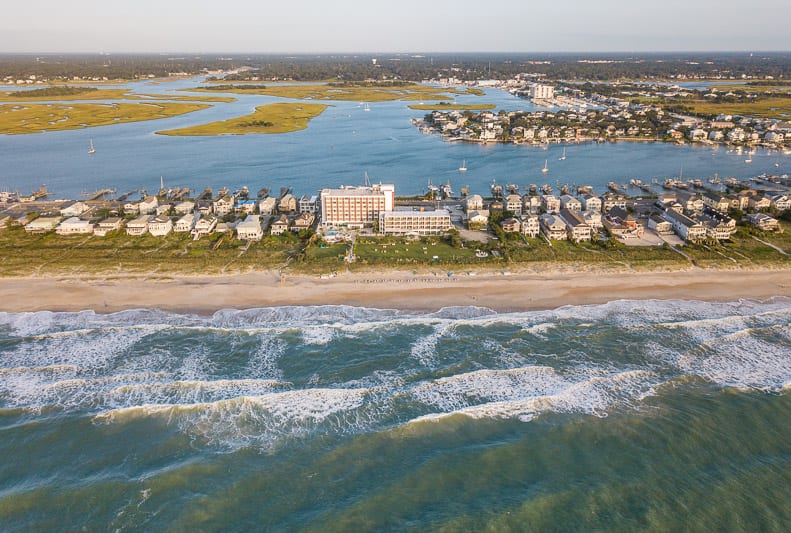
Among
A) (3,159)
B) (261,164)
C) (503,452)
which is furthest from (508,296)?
(3,159)

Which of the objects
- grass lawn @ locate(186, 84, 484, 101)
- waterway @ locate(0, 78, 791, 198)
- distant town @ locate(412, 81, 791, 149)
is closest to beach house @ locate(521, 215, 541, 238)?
waterway @ locate(0, 78, 791, 198)

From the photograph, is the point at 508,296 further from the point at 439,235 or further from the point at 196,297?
the point at 196,297

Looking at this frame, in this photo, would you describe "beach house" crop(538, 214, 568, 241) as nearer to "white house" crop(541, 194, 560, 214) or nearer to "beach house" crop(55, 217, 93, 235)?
"white house" crop(541, 194, 560, 214)

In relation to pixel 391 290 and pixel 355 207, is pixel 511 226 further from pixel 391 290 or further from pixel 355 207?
pixel 391 290

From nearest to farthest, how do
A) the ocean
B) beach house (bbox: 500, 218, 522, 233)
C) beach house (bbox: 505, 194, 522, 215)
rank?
1. the ocean
2. beach house (bbox: 500, 218, 522, 233)
3. beach house (bbox: 505, 194, 522, 215)

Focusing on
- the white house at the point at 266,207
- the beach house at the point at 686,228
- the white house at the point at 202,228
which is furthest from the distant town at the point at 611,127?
the white house at the point at 202,228
